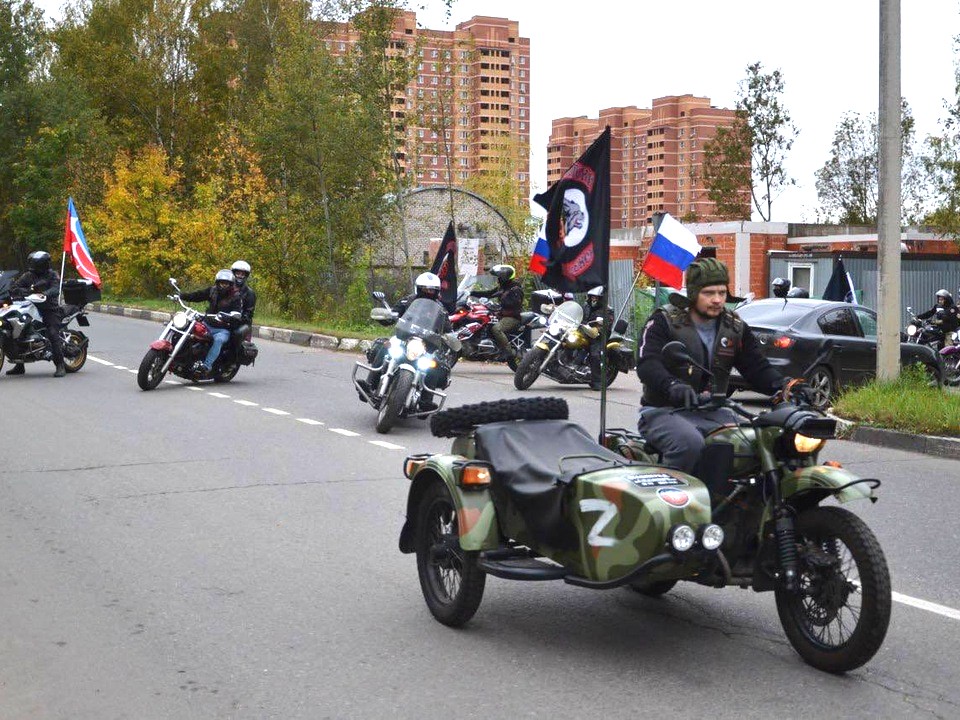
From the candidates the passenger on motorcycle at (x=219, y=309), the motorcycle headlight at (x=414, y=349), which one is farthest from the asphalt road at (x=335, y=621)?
the passenger on motorcycle at (x=219, y=309)

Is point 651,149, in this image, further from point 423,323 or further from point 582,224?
point 582,224

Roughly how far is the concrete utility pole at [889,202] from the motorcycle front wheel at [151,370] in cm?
879

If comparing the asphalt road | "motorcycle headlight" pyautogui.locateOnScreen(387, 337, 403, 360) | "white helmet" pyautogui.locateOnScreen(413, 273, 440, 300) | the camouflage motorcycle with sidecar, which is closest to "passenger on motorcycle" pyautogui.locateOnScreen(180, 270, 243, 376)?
"white helmet" pyautogui.locateOnScreen(413, 273, 440, 300)

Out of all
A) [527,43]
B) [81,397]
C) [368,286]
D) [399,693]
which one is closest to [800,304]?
[81,397]

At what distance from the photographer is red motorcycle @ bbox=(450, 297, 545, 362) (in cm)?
2027

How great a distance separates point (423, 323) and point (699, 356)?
744cm

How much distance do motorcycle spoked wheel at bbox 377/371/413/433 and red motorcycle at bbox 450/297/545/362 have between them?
7.31m

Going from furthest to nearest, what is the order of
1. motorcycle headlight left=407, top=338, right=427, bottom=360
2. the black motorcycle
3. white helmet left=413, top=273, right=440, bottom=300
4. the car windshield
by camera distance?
the black motorcycle, the car windshield, white helmet left=413, top=273, right=440, bottom=300, motorcycle headlight left=407, top=338, right=427, bottom=360

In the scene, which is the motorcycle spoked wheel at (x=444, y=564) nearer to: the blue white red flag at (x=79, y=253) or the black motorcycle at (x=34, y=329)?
the black motorcycle at (x=34, y=329)

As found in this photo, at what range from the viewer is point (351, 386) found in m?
17.6

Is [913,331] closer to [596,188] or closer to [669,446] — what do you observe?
[596,188]

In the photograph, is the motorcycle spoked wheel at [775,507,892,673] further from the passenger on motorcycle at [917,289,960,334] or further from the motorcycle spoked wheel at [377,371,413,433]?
the passenger on motorcycle at [917,289,960,334]

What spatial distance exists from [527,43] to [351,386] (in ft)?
425

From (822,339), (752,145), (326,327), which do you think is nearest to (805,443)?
(822,339)
